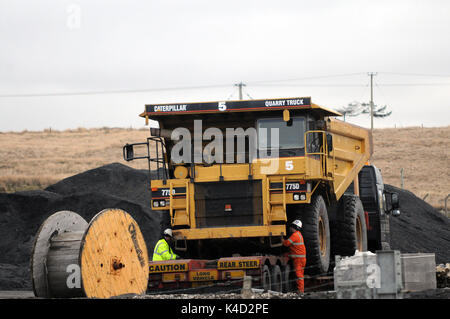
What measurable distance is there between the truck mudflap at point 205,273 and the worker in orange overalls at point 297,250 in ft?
1.48

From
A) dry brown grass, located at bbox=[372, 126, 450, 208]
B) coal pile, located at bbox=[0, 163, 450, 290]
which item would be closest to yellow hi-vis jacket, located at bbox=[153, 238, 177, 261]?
coal pile, located at bbox=[0, 163, 450, 290]

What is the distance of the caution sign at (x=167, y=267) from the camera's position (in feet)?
45.4

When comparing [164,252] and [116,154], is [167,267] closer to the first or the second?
[164,252]

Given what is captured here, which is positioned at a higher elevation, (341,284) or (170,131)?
(170,131)

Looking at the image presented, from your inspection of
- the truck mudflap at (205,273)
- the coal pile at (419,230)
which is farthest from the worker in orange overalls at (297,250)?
the coal pile at (419,230)

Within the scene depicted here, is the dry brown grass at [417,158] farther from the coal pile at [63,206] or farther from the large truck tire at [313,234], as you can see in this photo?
the large truck tire at [313,234]

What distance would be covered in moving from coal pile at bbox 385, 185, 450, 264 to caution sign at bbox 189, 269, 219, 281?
534 inches

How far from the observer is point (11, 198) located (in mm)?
31672

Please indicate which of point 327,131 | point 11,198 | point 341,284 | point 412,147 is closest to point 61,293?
point 341,284
